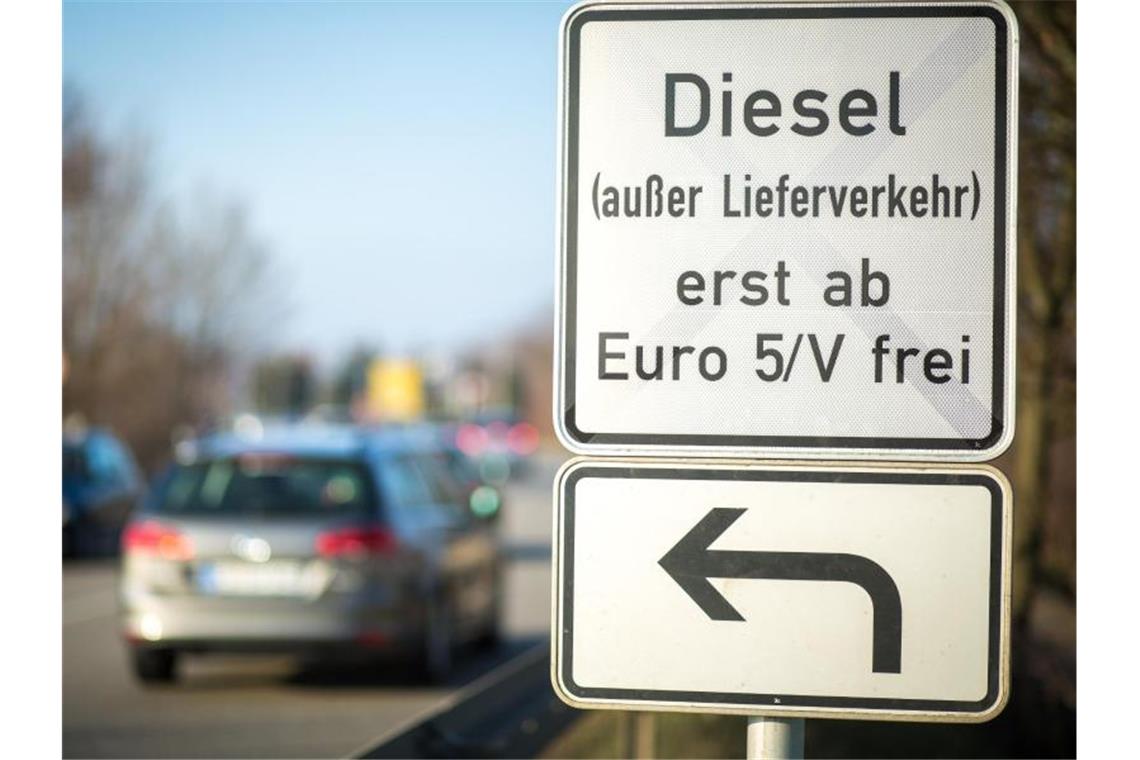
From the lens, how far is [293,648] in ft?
33.4

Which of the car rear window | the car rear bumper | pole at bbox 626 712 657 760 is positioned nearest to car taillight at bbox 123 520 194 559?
the car rear window

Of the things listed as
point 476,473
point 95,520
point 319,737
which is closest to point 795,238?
point 319,737

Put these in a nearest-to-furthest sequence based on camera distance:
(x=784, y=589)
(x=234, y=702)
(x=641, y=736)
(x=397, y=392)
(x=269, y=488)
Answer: (x=784, y=589) → (x=641, y=736) → (x=234, y=702) → (x=269, y=488) → (x=397, y=392)

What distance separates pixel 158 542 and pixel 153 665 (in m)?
0.97

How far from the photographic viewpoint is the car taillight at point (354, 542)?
10.3 meters

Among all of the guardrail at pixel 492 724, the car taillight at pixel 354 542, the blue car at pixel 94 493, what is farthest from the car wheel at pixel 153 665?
the blue car at pixel 94 493

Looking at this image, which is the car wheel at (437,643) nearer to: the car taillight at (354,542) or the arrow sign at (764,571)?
the car taillight at (354,542)

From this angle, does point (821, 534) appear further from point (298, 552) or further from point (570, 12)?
point (298, 552)

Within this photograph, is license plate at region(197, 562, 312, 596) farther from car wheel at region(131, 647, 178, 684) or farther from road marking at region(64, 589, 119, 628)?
road marking at region(64, 589, 119, 628)

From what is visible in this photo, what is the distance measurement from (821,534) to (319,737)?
6771 mm

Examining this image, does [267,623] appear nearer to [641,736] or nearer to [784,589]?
[641,736]

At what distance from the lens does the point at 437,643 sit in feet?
35.8

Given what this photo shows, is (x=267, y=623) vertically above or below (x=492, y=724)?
below

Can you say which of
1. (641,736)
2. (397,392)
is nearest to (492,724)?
(641,736)
